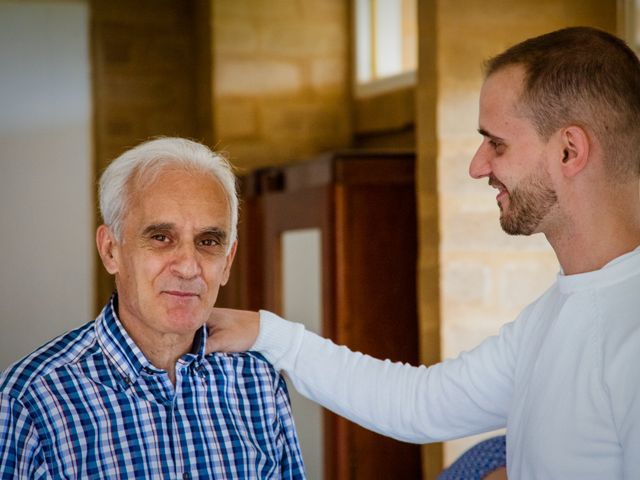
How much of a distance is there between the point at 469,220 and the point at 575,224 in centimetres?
117

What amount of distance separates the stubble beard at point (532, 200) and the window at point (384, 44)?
2252 mm

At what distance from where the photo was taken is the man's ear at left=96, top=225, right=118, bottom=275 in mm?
1935

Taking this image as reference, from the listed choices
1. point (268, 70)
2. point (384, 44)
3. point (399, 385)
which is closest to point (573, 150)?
point (399, 385)

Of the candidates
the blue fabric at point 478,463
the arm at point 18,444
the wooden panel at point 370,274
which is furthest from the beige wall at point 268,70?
the arm at point 18,444

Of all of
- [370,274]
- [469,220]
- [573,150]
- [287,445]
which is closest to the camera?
[573,150]

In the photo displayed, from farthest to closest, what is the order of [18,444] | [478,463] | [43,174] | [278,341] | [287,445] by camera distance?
[43,174] → [478,463] → [278,341] → [287,445] → [18,444]

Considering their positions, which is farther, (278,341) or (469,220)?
(469,220)

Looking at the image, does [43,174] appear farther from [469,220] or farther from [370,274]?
[469,220]

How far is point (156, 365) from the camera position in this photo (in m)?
1.93

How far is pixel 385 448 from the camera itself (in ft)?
11.0

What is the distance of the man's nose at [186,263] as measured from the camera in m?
1.87

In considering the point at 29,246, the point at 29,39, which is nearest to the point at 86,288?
the point at 29,246

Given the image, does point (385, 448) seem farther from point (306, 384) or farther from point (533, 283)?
point (306, 384)

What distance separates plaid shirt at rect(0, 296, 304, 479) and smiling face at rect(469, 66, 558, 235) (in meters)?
0.58
